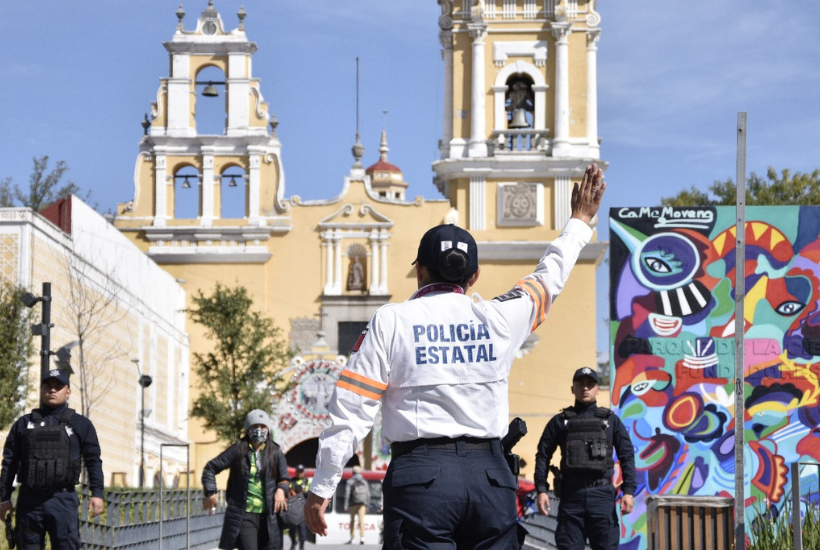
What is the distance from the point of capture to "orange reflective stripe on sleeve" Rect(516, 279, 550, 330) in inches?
285

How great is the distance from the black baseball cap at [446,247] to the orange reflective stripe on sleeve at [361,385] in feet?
1.84

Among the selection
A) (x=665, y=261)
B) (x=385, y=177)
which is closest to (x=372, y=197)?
(x=665, y=261)

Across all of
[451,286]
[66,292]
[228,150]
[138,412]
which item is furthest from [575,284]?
[451,286]

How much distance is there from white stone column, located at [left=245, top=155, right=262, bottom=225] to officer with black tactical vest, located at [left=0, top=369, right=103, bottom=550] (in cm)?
4526

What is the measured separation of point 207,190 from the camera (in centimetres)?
5769

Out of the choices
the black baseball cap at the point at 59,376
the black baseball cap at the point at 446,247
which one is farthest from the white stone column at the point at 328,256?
the black baseball cap at the point at 446,247

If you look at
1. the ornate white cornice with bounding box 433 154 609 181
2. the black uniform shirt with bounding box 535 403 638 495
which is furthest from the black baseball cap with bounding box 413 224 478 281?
the ornate white cornice with bounding box 433 154 609 181

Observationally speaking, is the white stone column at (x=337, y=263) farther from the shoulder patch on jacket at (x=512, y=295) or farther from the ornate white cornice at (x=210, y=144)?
the shoulder patch on jacket at (x=512, y=295)

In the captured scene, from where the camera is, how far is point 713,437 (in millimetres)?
17875

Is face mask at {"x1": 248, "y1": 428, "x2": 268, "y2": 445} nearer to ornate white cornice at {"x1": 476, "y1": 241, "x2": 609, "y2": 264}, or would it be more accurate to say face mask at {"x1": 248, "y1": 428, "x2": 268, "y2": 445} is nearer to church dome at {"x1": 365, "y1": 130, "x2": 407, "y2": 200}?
ornate white cornice at {"x1": 476, "y1": 241, "x2": 609, "y2": 264}

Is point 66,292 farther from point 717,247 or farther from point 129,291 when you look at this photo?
point 717,247

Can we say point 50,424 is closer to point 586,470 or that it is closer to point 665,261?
point 586,470

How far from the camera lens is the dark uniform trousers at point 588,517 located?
12469 millimetres

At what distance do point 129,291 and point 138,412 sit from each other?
3687mm
